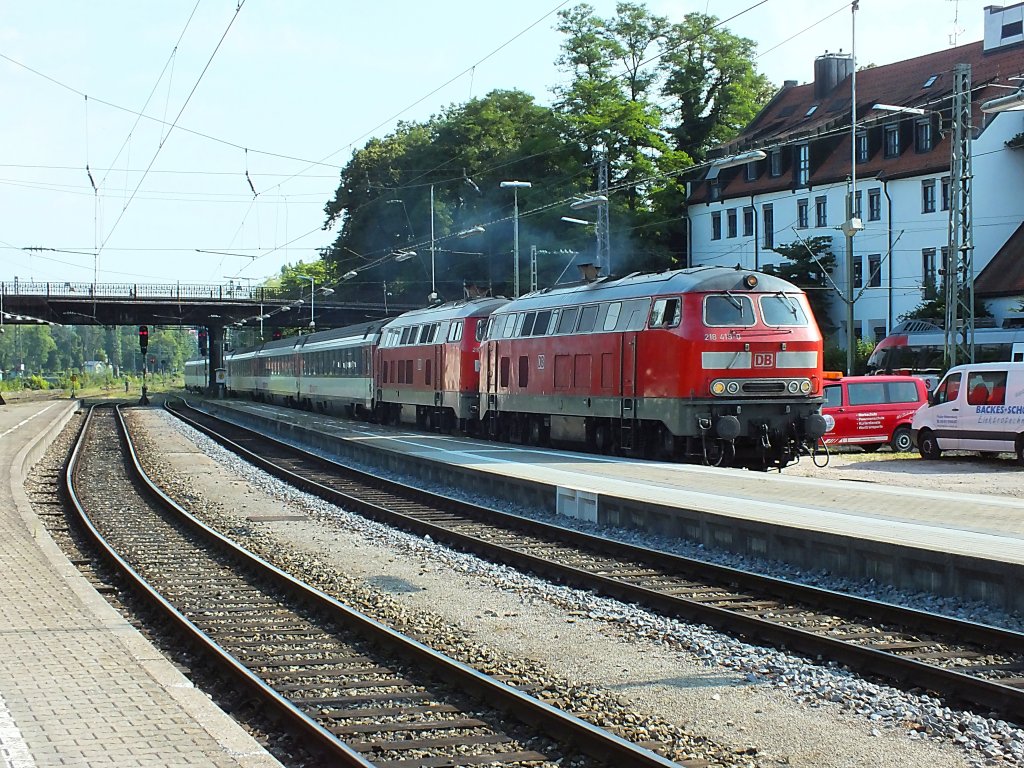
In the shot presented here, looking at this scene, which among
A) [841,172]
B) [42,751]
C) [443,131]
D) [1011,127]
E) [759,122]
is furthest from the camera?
[443,131]

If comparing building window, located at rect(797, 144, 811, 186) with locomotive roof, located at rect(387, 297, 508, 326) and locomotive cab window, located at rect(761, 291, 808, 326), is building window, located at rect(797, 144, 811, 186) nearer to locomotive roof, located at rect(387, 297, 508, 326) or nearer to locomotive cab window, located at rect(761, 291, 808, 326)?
locomotive roof, located at rect(387, 297, 508, 326)

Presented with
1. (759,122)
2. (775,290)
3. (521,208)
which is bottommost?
(775,290)

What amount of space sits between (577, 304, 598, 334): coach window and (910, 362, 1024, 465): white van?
23.7 ft

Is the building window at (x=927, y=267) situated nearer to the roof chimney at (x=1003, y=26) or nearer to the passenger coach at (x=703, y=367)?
the roof chimney at (x=1003, y=26)

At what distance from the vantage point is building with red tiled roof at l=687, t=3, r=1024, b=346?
5184 centimetres

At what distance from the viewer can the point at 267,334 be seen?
379ft

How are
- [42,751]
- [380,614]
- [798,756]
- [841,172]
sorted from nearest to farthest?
[42,751], [798,756], [380,614], [841,172]

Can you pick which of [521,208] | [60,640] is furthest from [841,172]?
[60,640]

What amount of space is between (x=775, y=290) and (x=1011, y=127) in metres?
35.3

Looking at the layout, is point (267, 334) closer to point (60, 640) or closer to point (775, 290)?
point (775, 290)

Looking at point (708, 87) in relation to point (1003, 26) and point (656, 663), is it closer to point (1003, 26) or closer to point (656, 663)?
point (1003, 26)

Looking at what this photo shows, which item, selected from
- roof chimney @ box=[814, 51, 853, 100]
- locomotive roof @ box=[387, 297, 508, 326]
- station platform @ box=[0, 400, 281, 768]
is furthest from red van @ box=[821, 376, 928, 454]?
roof chimney @ box=[814, 51, 853, 100]

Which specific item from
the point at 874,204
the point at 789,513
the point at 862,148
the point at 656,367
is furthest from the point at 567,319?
the point at 862,148

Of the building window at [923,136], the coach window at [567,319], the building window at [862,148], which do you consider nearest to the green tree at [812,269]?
the building window at [862,148]
